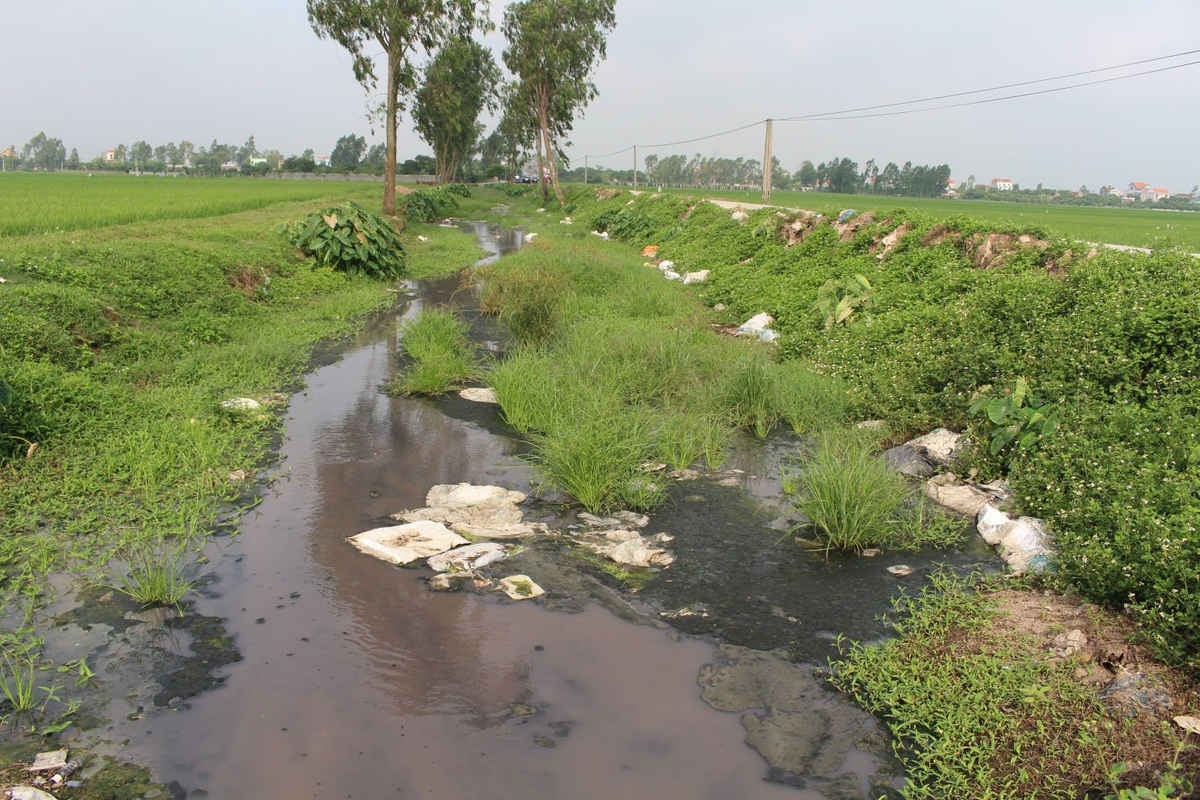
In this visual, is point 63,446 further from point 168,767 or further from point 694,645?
point 694,645

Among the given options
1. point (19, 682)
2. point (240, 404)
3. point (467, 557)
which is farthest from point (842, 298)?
point (19, 682)

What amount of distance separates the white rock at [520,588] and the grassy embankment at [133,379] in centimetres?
178

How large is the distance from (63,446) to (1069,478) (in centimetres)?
599

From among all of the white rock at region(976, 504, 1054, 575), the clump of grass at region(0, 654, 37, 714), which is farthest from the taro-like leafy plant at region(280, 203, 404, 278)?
the white rock at region(976, 504, 1054, 575)

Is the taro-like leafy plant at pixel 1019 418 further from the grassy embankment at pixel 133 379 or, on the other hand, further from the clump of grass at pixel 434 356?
the grassy embankment at pixel 133 379

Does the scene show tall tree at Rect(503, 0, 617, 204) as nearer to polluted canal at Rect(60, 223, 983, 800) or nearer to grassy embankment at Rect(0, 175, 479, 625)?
grassy embankment at Rect(0, 175, 479, 625)

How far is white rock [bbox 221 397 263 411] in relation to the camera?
6.05 m

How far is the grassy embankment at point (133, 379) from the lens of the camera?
425cm

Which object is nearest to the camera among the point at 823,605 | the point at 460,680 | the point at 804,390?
the point at 460,680

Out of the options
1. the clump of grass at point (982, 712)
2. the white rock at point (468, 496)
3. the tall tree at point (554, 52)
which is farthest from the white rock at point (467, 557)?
the tall tree at point (554, 52)

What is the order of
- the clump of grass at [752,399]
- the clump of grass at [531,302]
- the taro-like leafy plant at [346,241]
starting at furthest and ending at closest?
the taro-like leafy plant at [346,241], the clump of grass at [531,302], the clump of grass at [752,399]

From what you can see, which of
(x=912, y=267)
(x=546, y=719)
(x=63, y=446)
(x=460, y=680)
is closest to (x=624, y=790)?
(x=546, y=719)

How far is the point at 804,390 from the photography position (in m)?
6.55

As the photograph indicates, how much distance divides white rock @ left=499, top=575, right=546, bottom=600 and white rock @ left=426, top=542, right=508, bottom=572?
0.73ft
